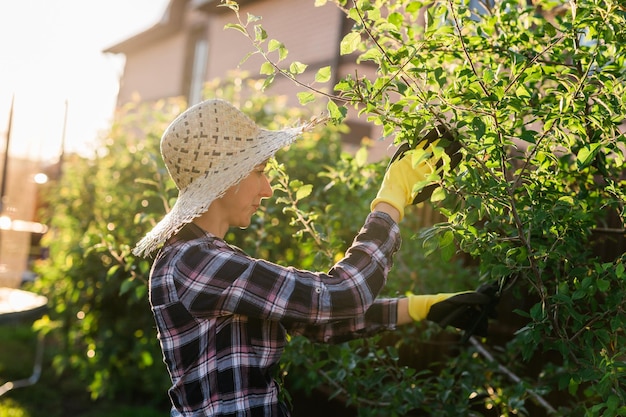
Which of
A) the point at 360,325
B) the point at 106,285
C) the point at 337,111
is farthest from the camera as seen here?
the point at 106,285

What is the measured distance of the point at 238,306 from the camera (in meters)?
1.91

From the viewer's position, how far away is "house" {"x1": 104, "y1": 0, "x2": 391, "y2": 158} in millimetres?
10539

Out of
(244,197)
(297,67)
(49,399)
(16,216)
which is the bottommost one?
(49,399)

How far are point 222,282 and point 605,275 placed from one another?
3.74 feet

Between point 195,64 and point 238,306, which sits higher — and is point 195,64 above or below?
above

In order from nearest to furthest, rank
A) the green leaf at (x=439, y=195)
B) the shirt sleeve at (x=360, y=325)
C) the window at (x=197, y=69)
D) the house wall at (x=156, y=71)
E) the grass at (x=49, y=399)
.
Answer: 1. the green leaf at (x=439, y=195)
2. the shirt sleeve at (x=360, y=325)
3. the grass at (x=49, y=399)
4. the window at (x=197, y=69)
5. the house wall at (x=156, y=71)

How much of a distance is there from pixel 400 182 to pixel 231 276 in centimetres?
56

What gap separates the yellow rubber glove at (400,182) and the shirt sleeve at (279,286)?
133 mm

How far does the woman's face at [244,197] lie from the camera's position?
2135 mm

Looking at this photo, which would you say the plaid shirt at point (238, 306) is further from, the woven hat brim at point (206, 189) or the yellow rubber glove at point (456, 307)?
the yellow rubber glove at point (456, 307)

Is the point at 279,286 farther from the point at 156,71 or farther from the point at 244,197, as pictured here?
the point at 156,71

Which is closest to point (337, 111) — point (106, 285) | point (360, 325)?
point (360, 325)

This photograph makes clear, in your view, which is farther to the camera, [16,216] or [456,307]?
[16,216]

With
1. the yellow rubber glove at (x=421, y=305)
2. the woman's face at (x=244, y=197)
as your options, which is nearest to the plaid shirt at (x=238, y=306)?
the woman's face at (x=244, y=197)
